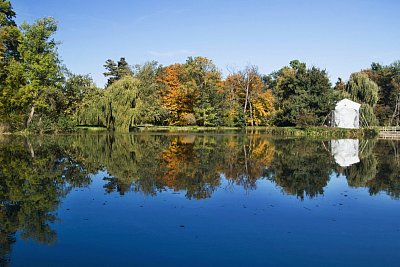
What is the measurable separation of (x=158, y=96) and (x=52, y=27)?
2041cm

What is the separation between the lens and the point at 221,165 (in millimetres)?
14875

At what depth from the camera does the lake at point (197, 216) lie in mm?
5336

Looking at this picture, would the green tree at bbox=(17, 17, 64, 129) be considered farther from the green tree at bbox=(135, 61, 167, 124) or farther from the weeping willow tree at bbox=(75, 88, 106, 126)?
the green tree at bbox=(135, 61, 167, 124)

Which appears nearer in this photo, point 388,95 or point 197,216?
point 197,216

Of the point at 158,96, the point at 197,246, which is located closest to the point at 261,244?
the point at 197,246

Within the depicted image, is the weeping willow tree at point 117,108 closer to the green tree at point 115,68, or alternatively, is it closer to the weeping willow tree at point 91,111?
the weeping willow tree at point 91,111

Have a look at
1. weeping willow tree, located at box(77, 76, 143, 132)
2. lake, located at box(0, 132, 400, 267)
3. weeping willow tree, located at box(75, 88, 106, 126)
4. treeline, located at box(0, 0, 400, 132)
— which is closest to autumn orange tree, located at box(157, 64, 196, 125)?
treeline, located at box(0, 0, 400, 132)

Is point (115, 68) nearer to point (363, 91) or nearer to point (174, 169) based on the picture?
point (363, 91)

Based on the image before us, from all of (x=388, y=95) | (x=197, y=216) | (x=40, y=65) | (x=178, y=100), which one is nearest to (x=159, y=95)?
(x=178, y=100)

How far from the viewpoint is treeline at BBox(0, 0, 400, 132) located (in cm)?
3706

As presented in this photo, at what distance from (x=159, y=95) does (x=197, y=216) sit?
5073 cm

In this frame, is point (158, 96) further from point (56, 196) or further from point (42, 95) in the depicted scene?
point (56, 196)

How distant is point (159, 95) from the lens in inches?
2254

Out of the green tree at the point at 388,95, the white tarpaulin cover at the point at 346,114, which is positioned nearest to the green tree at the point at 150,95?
the white tarpaulin cover at the point at 346,114
